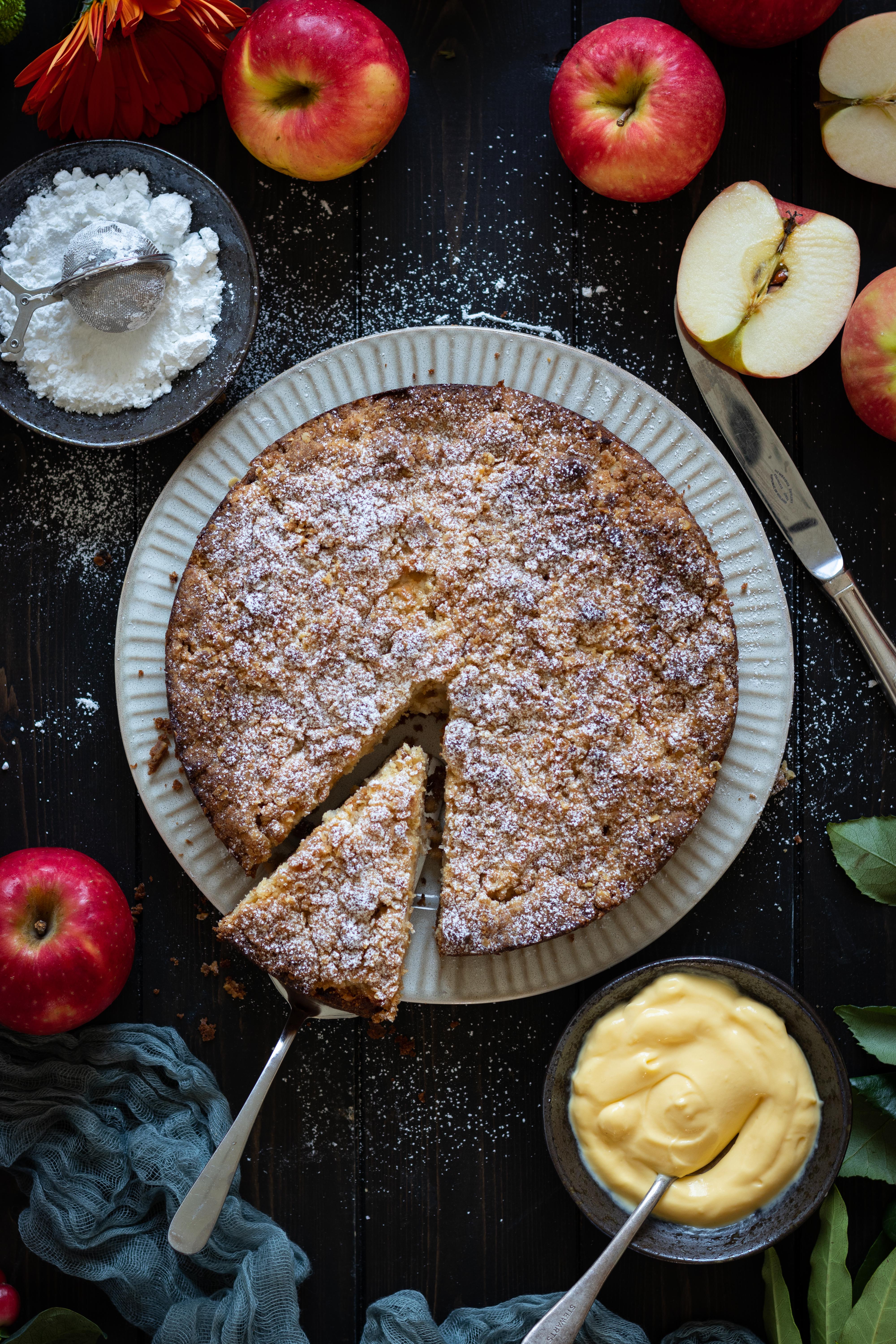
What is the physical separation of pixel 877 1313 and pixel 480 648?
1.59 metres

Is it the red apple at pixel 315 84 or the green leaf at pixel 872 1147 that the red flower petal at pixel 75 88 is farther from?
the green leaf at pixel 872 1147

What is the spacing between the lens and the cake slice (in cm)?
208

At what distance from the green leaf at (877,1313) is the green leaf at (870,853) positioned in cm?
76

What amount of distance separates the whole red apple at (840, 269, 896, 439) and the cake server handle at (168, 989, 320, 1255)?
1761mm

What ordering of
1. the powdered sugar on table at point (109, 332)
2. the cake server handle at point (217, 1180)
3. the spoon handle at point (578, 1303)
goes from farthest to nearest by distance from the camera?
the powdered sugar on table at point (109, 332) → the cake server handle at point (217, 1180) → the spoon handle at point (578, 1303)

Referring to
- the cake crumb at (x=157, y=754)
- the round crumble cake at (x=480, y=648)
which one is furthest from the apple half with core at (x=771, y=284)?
the cake crumb at (x=157, y=754)

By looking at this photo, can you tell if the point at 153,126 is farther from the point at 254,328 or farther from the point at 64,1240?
the point at 64,1240

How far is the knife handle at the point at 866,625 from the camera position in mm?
2305

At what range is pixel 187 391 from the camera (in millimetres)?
2240

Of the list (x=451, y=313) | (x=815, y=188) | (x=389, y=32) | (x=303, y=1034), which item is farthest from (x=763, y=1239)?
(x=389, y=32)

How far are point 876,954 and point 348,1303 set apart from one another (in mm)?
1443

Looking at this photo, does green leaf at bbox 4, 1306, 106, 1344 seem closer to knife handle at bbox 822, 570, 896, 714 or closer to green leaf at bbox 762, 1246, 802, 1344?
green leaf at bbox 762, 1246, 802, 1344

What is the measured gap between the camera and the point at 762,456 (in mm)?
2307

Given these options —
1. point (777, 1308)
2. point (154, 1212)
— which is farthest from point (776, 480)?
point (154, 1212)
